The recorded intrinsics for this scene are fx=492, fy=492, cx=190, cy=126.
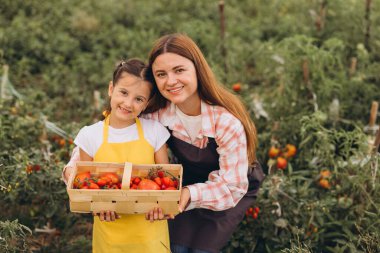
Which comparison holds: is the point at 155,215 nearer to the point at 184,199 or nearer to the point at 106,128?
the point at 184,199

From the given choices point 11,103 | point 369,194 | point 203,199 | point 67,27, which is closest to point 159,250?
point 203,199

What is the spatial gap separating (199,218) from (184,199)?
30cm

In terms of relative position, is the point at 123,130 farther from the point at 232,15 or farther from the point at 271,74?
the point at 232,15

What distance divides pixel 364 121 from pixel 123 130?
2251 mm

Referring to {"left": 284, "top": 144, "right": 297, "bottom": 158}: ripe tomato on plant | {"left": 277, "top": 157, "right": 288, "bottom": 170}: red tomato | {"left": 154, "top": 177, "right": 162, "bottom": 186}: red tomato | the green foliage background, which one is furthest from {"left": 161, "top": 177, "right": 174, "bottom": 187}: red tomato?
{"left": 284, "top": 144, "right": 297, "bottom": 158}: ripe tomato on plant

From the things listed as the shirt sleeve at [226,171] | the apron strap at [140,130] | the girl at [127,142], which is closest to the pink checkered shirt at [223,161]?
the shirt sleeve at [226,171]

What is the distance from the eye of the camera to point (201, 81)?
216 centimetres

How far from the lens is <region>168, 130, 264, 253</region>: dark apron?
2.26m

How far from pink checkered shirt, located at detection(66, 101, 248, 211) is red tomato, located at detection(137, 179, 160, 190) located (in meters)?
0.22

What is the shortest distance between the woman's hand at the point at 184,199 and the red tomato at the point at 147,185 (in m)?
0.16

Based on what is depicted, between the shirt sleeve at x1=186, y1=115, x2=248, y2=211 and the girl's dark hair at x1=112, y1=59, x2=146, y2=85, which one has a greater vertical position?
the girl's dark hair at x1=112, y1=59, x2=146, y2=85

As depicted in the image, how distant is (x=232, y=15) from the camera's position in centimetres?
532

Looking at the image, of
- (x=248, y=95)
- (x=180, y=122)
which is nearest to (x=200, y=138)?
(x=180, y=122)

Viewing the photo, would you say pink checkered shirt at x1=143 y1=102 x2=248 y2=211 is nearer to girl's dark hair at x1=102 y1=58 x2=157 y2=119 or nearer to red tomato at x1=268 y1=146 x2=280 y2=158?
girl's dark hair at x1=102 y1=58 x2=157 y2=119
